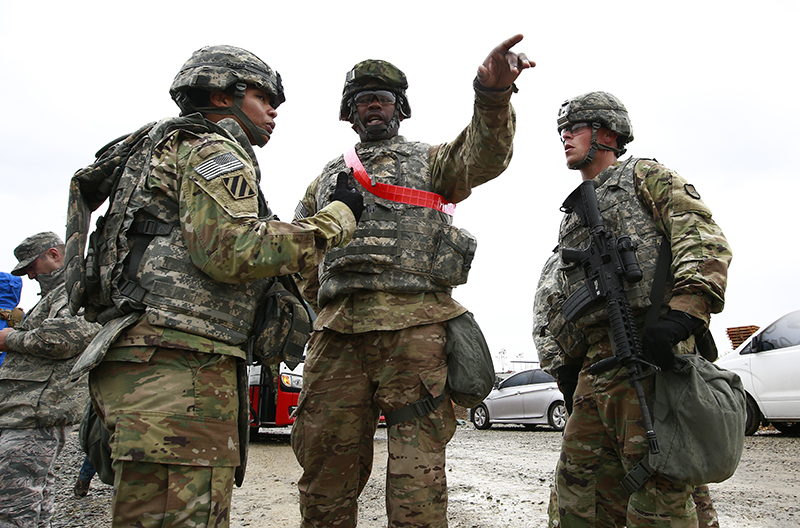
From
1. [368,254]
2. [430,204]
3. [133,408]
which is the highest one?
[430,204]

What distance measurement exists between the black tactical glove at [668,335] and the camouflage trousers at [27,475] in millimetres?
3613

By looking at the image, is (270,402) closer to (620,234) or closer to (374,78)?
(374,78)

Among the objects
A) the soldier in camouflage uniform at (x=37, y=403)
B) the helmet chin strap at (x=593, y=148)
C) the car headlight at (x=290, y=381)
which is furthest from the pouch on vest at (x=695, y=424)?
the car headlight at (x=290, y=381)

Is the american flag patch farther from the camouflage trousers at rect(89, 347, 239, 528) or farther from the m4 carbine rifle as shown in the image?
the m4 carbine rifle

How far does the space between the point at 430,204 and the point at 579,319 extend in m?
0.96

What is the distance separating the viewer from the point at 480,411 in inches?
591

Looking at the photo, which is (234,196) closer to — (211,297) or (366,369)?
(211,297)

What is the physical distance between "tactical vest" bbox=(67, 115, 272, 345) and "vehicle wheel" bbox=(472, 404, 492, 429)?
13439 millimetres

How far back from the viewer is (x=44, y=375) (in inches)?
148

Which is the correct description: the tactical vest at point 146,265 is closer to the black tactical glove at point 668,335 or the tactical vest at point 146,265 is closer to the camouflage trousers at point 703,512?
the black tactical glove at point 668,335

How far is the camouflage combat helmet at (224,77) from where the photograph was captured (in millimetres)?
2389

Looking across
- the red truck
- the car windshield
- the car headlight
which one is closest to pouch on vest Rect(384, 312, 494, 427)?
the red truck

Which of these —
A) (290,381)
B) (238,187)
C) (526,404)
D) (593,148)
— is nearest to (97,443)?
(238,187)

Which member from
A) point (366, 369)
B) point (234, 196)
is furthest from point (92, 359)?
point (366, 369)
